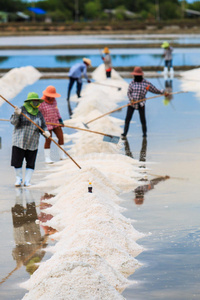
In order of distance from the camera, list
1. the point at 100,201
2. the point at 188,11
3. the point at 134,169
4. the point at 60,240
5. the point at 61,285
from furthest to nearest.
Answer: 1. the point at 188,11
2. the point at 134,169
3. the point at 100,201
4. the point at 60,240
5. the point at 61,285

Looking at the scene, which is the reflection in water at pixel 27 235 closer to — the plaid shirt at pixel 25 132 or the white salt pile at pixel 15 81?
the plaid shirt at pixel 25 132

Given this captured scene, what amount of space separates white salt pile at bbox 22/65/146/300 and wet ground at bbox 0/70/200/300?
0.58 feet

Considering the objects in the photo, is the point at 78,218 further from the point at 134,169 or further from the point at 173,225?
the point at 134,169

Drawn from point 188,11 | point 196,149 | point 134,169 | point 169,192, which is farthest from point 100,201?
point 188,11

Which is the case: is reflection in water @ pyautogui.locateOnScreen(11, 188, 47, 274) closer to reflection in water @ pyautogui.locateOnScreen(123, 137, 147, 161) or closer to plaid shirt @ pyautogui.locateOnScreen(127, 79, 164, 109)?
reflection in water @ pyautogui.locateOnScreen(123, 137, 147, 161)

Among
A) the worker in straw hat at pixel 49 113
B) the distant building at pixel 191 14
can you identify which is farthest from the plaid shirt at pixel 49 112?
the distant building at pixel 191 14

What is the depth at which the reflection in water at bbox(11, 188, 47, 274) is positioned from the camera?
24.2 feet

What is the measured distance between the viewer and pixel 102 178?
33.3 ft

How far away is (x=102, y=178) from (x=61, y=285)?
4.49m

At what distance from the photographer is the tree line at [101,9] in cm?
13812

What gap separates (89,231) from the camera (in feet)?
23.5

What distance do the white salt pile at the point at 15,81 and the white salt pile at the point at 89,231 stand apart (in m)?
11.2

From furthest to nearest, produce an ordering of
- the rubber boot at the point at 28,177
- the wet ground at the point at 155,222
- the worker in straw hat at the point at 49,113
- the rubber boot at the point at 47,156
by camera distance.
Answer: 1. the rubber boot at the point at 47,156
2. the worker in straw hat at the point at 49,113
3. the rubber boot at the point at 28,177
4. the wet ground at the point at 155,222

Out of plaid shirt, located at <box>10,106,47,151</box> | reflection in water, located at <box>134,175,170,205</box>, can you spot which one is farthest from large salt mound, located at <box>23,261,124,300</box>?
plaid shirt, located at <box>10,106,47,151</box>
